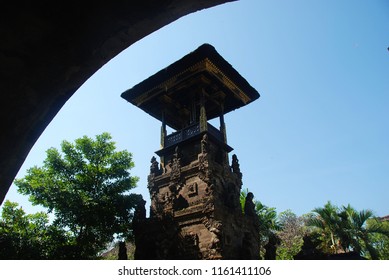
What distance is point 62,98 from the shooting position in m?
1.58

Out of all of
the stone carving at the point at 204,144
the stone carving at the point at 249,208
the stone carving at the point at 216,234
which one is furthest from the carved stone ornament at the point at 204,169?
the stone carving at the point at 249,208

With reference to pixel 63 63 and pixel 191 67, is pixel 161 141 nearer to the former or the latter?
pixel 191 67

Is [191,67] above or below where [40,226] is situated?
above

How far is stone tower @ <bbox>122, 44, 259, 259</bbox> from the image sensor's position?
11.6 metres

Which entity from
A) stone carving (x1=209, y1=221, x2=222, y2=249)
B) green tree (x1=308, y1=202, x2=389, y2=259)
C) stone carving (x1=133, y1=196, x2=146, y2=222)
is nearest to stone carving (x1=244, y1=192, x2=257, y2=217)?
stone carving (x1=209, y1=221, x2=222, y2=249)

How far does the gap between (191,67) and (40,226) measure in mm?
10554

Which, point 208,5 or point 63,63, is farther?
point 208,5

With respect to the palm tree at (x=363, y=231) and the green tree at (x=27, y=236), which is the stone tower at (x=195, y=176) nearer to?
the green tree at (x=27, y=236)

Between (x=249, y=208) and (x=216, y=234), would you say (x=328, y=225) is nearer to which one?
(x=249, y=208)

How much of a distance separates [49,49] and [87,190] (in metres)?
14.1

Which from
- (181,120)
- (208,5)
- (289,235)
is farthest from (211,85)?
(289,235)

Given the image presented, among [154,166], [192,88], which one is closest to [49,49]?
[154,166]

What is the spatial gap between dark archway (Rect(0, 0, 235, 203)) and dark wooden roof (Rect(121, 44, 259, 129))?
11.9 m

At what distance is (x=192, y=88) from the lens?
50.1ft
